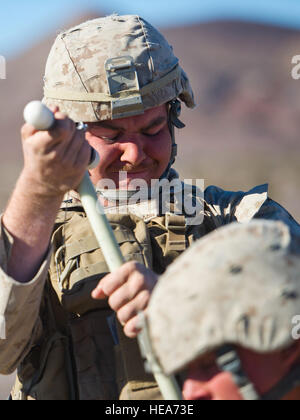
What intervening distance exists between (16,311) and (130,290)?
0.71 meters

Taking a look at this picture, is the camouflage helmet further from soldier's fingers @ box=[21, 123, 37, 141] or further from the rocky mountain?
the rocky mountain

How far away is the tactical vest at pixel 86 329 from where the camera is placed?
13.2ft

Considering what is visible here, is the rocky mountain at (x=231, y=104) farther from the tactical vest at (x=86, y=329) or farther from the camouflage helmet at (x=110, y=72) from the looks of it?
the tactical vest at (x=86, y=329)

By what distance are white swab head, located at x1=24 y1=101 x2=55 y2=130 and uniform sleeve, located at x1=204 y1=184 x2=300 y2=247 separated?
4.84 ft

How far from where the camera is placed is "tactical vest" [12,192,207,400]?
4027 mm

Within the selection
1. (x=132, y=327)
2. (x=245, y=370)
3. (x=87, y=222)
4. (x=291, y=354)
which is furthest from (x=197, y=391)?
(x=87, y=222)

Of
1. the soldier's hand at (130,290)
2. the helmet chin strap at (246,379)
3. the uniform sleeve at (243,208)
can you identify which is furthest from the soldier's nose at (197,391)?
the uniform sleeve at (243,208)

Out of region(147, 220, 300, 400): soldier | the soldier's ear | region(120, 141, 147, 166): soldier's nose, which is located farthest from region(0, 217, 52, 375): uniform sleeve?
the soldier's ear

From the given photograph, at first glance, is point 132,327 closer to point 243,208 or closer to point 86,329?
point 86,329

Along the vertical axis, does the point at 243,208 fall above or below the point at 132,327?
below

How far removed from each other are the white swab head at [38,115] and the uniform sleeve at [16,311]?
0.60 meters

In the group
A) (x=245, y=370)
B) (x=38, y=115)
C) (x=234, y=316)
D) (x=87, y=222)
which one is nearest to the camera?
(x=234, y=316)

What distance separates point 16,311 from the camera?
3742mm

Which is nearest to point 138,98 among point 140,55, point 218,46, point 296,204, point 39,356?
point 140,55
